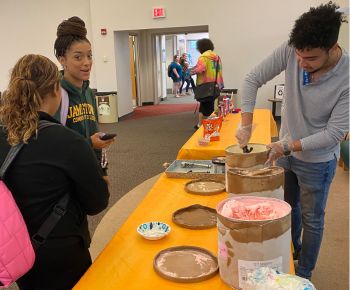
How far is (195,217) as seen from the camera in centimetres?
131

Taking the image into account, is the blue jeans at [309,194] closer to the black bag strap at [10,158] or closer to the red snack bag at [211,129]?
the red snack bag at [211,129]

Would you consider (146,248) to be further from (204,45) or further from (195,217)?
(204,45)

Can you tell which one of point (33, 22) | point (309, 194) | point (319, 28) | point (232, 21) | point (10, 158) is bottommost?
point (309, 194)

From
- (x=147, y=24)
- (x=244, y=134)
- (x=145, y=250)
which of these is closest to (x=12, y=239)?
(x=145, y=250)

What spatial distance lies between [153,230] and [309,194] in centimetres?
81

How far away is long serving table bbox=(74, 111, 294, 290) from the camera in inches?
37.1

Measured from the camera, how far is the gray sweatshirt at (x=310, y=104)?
4.78 feet

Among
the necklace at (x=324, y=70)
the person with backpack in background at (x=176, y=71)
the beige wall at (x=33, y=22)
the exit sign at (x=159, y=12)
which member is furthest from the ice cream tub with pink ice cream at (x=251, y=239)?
the person with backpack in background at (x=176, y=71)

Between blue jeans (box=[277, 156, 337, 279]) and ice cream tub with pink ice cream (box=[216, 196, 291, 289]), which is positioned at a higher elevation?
ice cream tub with pink ice cream (box=[216, 196, 291, 289])

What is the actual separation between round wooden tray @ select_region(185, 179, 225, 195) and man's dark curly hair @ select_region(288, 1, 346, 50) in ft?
2.15

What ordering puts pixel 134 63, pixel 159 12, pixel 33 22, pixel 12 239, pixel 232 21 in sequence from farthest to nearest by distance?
pixel 134 63 < pixel 33 22 < pixel 159 12 < pixel 232 21 < pixel 12 239

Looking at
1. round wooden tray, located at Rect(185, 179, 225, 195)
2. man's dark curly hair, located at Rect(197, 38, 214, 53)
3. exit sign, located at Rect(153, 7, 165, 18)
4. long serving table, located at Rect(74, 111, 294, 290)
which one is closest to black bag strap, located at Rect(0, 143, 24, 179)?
long serving table, located at Rect(74, 111, 294, 290)

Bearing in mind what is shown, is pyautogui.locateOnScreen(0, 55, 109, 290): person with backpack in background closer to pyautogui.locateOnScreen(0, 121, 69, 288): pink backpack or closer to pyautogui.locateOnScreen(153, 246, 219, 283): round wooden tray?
pyautogui.locateOnScreen(0, 121, 69, 288): pink backpack

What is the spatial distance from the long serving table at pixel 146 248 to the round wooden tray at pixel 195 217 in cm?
2
